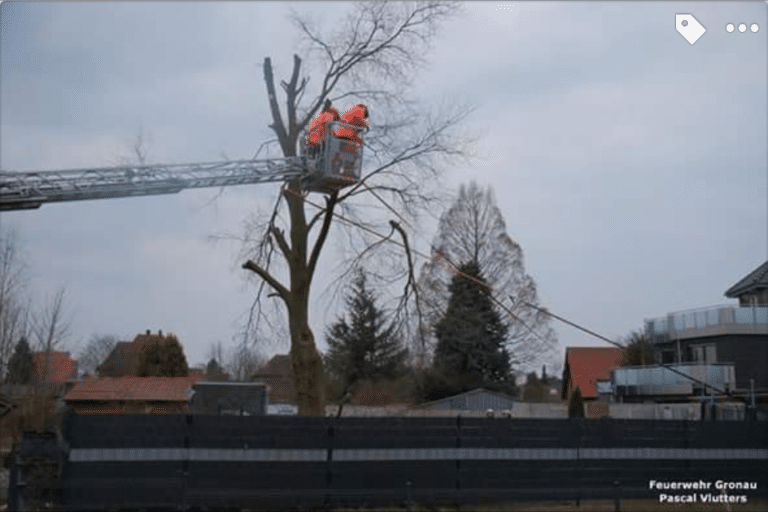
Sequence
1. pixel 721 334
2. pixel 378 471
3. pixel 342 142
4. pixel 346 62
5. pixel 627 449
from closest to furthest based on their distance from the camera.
A: 1. pixel 378 471
2. pixel 627 449
3. pixel 342 142
4. pixel 346 62
5. pixel 721 334

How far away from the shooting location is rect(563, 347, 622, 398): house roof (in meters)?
40.8

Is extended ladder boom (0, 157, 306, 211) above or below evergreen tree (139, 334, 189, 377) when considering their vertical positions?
above

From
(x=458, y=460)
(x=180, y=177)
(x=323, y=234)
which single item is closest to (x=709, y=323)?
(x=323, y=234)

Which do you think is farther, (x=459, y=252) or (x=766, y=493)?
(x=459, y=252)

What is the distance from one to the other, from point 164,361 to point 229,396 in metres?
13.0

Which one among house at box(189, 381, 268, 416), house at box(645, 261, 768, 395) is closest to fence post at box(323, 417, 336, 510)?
house at box(645, 261, 768, 395)

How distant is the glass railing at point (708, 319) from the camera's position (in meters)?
30.5

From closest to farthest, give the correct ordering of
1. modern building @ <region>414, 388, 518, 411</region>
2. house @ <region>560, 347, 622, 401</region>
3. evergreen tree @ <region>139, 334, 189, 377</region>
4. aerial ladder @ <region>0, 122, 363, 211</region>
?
1. aerial ladder @ <region>0, 122, 363, 211</region>
2. house @ <region>560, 347, 622, 401</region>
3. modern building @ <region>414, 388, 518, 411</region>
4. evergreen tree @ <region>139, 334, 189, 377</region>

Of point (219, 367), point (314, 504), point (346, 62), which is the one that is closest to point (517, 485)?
point (314, 504)

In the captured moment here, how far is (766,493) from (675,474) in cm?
159

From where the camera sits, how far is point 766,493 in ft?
53.3

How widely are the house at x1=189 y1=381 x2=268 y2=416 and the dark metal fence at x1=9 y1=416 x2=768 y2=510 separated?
61.4 ft

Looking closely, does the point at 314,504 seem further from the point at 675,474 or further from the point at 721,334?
the point at 721,334

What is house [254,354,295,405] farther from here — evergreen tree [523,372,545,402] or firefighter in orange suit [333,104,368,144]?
firefighter in orange suit [333,104,368,144]
